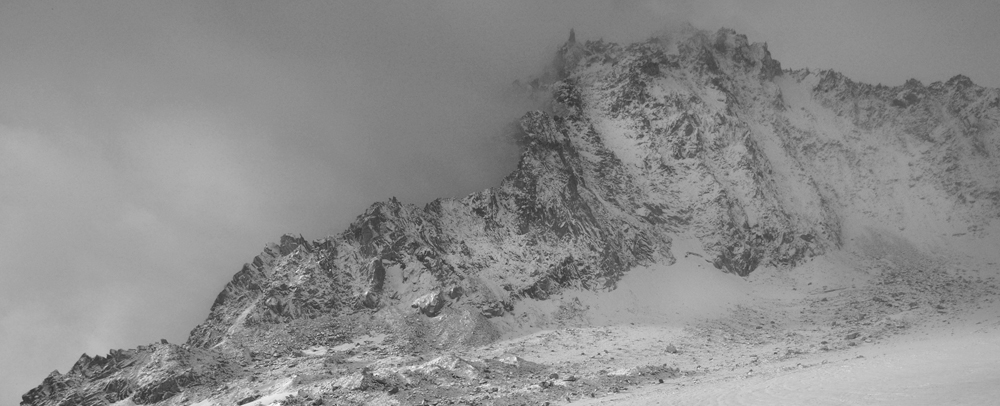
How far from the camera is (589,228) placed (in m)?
115

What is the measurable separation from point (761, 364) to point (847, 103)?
116 m

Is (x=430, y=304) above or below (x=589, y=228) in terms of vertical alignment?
below

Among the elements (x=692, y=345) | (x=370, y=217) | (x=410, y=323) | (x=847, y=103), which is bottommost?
(x=692, y=345)

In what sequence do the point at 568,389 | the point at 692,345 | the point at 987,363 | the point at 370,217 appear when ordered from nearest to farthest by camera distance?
the point at 987,363, the point at 568,389, the point at 692,345, the point at 370,217

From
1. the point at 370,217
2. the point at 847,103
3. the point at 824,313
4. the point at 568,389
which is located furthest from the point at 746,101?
the point at 568,389

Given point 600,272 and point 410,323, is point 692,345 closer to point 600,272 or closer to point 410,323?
point 600,272

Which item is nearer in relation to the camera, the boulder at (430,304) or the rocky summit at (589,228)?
the rocky summit at (589,228)

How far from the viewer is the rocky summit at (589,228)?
67.1m

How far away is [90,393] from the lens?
68.2m

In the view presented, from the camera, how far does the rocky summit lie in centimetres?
6706

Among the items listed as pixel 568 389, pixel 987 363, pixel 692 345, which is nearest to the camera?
pixel 987 363

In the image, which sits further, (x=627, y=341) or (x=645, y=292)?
(x=645, y=292)

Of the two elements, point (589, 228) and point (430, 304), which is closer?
point (430, 304)

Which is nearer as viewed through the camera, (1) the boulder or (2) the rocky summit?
(2) the rocky summit
